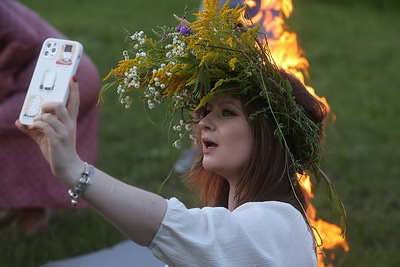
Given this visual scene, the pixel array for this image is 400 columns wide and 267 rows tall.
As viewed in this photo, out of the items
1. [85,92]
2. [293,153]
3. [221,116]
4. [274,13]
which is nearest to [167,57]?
[221,116]

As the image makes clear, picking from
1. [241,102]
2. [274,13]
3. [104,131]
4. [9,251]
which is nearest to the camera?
[241,102]

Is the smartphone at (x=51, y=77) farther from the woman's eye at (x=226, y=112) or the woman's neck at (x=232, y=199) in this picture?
the woman's neck at (x=232, y=199)

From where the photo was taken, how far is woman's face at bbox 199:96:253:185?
226 centimetres

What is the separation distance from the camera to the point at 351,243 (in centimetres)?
445

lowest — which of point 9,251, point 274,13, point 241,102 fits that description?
point 9,251

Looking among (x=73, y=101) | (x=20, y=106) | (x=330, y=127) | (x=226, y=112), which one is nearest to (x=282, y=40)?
(x=226, y=112)

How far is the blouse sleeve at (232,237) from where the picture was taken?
1.85m

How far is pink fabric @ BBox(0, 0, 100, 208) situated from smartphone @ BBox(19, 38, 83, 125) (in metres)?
2.37

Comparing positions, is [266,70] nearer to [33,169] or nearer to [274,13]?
[274,13]

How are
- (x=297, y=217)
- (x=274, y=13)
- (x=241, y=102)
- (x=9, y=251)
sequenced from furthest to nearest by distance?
(x=9, y=251)
(x=274, y=13)
(x=241, y=102)
(x=297, y=217)

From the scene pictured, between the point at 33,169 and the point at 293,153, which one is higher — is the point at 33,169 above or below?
below

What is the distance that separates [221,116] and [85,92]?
7.81 feet

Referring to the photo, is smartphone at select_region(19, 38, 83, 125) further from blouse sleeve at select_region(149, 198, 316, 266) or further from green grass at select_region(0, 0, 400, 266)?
green grass at select_region(0, 0, 400, 266)

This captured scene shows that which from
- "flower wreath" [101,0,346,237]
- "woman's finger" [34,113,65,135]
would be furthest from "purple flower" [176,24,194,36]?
"woman's finger" [34,113,65,135]
